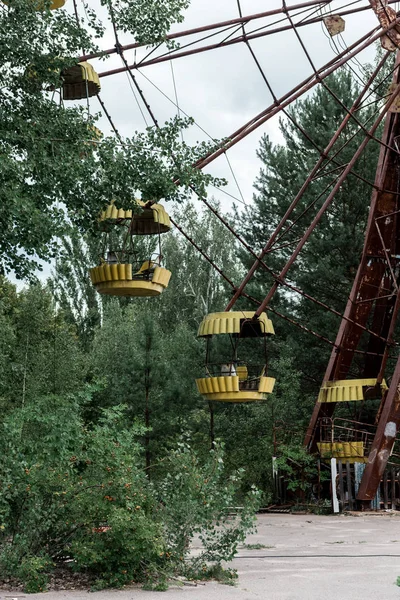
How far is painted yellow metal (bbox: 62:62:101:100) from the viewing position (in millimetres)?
12453

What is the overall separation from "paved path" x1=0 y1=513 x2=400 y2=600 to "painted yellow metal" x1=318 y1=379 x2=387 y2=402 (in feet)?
11.7

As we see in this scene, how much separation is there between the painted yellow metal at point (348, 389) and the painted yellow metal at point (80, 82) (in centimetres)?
807

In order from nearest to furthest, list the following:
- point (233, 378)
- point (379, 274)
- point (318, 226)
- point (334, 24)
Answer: point (334, 24), point (233, 378), point (379, 274), point (318, 226)

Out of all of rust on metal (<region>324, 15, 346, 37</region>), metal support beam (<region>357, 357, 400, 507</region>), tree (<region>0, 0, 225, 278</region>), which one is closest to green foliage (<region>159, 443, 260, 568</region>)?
tree (<region>0, 0, 225, 278</region>)

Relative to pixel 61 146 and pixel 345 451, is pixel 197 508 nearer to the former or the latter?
pixel 61 146

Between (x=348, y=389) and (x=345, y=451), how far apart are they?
1.24m

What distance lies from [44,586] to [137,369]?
1709cm

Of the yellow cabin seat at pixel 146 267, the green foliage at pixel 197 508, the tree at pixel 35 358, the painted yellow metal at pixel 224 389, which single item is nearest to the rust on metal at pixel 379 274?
the painted yellow metal at pixel 224 389

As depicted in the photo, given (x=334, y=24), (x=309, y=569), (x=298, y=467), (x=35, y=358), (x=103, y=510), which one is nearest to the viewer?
(x=103, y=510)

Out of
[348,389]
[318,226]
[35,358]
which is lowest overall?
[348,389]

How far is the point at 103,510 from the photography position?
760cm

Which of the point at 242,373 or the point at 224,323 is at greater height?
the point at 224,323

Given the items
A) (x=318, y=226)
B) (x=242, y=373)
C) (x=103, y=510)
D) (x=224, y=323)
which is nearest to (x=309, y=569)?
(x=103, y=510)

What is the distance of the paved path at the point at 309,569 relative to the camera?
277 inches
